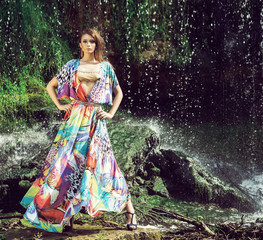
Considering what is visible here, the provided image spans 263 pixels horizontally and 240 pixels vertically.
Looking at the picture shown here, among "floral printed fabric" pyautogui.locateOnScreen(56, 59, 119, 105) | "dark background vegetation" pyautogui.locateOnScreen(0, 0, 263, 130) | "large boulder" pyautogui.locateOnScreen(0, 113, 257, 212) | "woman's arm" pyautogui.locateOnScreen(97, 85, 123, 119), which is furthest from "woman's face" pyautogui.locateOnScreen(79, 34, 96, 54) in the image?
"dark background vegetation" pyautogui.locateOnScreen(0, 0, 263, 130)

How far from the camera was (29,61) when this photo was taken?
7.53 m

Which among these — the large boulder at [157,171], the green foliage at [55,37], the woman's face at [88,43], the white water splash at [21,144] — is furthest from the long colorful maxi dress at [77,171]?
the green foliage at [55,37]

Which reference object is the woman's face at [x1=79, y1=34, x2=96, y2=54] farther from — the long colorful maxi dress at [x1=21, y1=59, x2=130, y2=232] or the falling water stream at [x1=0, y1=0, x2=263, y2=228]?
the falling water stream at [x1=0, y1=0, x2=263, y2=228]

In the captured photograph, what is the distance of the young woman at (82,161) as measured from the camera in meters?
2.76

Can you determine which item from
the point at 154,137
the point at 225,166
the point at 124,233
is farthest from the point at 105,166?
the point at 225,166

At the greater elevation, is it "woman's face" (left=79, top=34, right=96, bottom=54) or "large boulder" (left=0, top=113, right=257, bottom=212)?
"woman's face" (left=79, top=34, right=96, bottom=54)

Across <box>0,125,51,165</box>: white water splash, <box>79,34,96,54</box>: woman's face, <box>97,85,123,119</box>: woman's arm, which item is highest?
<box>79,34,96,54</box>: woman's face

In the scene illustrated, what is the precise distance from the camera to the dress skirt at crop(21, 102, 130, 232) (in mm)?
2746

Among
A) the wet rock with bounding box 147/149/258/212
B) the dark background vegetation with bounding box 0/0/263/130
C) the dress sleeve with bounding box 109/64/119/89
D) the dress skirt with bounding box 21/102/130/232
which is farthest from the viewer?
the dark background vegetation with bounding box 0/0/263/130

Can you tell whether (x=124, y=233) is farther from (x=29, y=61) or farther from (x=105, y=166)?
(x=29, y=61)

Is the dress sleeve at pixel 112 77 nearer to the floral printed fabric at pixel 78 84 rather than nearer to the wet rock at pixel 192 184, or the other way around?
the floral printed fabric at pixel 78 84

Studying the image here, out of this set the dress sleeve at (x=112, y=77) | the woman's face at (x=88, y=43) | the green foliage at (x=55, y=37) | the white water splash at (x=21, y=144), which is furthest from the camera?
the green foliage at (x=55, y=37)

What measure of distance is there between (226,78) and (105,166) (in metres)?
7.67

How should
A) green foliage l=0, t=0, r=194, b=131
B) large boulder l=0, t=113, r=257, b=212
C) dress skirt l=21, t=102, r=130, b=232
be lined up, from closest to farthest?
dress skirt l=21, t=102, r=130, b=232
large boulder l=0, t=113, r=257, b=212
green foliage l=0, t=0, r=194, b=131
